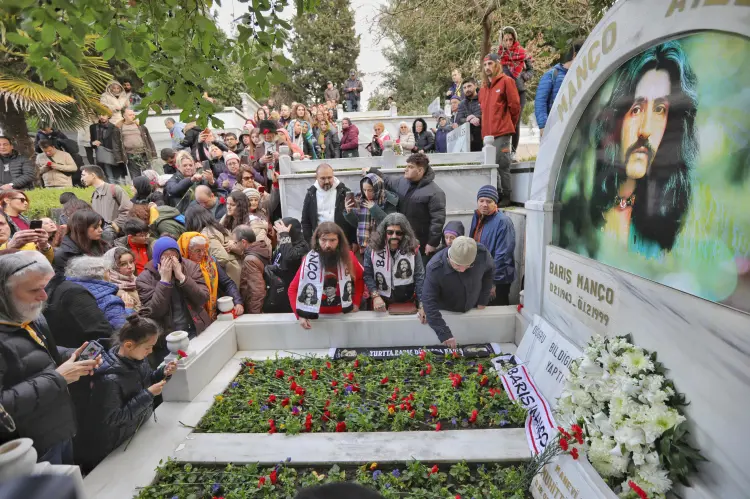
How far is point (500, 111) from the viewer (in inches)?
274

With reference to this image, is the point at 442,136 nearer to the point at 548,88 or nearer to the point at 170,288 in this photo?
the point at 548,88

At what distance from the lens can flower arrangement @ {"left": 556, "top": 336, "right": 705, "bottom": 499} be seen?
6.72ft

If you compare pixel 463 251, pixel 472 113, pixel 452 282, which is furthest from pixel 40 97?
pixel 463 251

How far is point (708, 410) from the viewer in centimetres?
199

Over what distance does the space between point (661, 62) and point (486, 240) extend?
9.32 feet

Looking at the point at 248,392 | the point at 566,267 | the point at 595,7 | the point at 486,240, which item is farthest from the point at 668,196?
the point at 248,392

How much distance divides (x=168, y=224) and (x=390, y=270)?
3071 mm

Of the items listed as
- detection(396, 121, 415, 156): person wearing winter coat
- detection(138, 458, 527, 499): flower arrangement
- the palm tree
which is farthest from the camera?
detection(396, 121, 415, 156): person wearing winter coat

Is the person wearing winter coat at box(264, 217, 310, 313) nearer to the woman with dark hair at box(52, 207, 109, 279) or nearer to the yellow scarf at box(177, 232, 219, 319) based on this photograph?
the yellow scarf at box(177, 232, 219, 319)

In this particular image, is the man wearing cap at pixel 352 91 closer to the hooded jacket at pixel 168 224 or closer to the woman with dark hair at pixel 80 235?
the hooded jacket at pixel 168 224

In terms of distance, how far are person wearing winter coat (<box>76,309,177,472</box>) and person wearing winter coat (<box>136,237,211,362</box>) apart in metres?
0.95

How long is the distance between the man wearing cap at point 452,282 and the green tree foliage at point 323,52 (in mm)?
32124

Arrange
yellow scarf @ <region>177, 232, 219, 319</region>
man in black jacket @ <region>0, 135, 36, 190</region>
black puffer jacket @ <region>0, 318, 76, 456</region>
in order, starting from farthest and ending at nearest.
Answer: man in black jacket @ <region>0, 135, 36, 190</region>
yellow scarf @ <region>177, 232, 219, 319</region>
black puffer jacket @ <region>0, 318, 76, 456</region>

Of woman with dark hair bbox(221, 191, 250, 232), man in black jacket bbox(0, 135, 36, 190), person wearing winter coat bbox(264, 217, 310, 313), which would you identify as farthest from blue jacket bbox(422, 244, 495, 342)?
man in black jacket bbox(0, 135, 36, 190)
